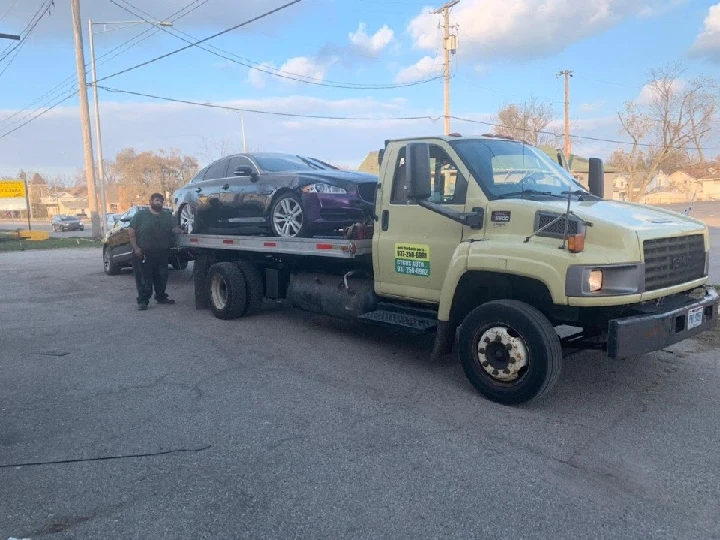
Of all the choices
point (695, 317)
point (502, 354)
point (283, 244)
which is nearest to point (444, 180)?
point (502, 354)

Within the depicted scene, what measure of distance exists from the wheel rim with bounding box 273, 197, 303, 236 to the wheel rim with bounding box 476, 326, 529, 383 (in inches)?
136

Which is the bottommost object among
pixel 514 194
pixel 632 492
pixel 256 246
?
pixel 632 492

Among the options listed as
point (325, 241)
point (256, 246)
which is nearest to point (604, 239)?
point (325, 241)

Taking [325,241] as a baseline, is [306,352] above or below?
below

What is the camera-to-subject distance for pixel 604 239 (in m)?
4.76

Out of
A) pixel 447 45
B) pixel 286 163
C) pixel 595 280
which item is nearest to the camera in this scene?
pixel 595 280

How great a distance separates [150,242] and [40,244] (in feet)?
61.8

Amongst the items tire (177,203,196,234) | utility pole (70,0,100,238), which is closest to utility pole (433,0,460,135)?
utility pole (70,0,100,238)

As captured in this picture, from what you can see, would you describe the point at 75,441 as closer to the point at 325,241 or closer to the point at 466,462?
the point at 466,462

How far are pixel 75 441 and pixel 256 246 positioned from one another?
164 inches

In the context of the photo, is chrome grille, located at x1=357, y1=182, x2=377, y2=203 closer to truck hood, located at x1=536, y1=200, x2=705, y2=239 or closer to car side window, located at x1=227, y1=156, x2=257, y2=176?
car side window, located at x1=227, y1=156, x2=257, y2=176

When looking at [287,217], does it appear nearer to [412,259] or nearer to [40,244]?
[412,259]

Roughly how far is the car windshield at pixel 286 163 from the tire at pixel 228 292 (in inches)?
59.3

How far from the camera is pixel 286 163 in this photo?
902 cm
